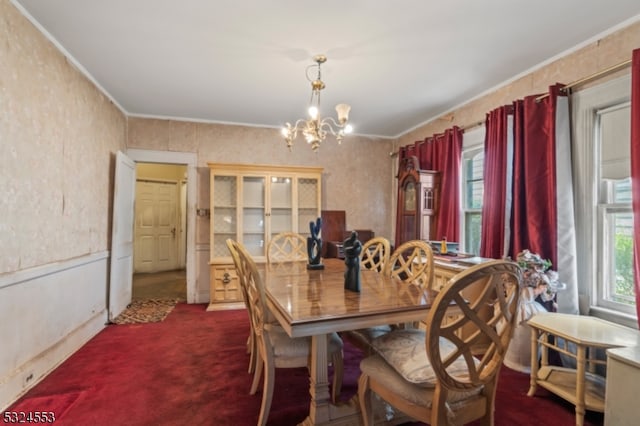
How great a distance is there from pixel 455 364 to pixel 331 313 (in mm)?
632

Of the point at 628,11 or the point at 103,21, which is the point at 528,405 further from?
the point at 103,21

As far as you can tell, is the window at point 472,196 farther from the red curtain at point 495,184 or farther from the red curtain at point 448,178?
the red curtain at point 495,184

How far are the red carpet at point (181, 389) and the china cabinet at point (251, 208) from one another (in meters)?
1.11

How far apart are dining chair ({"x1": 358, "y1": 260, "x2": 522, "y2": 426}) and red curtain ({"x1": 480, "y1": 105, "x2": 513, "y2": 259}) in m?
1.74

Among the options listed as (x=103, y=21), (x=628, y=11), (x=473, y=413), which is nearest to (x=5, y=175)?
(x=103, y=21)

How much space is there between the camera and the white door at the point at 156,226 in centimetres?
651

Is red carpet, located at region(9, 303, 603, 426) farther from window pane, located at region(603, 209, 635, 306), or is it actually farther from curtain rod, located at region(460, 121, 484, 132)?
curtain rod, located at region(460, 121, 484, 132)

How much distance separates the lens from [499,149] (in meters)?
2.85

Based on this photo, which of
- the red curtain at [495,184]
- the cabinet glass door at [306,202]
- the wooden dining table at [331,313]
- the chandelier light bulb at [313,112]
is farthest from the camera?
the cabinet glass door at [306,202]

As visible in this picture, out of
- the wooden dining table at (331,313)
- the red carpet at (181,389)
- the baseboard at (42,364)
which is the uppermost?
the wooden dining table at (331,313)

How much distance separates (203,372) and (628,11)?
385 centimetres

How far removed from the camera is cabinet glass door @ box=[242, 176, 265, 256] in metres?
4.38

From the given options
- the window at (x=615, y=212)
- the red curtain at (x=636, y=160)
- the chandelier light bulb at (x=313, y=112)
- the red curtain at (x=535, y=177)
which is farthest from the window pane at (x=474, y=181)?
the chandelier light bulb at (x=313, y=112)

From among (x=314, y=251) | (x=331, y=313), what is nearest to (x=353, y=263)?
(x=331, y=313)
